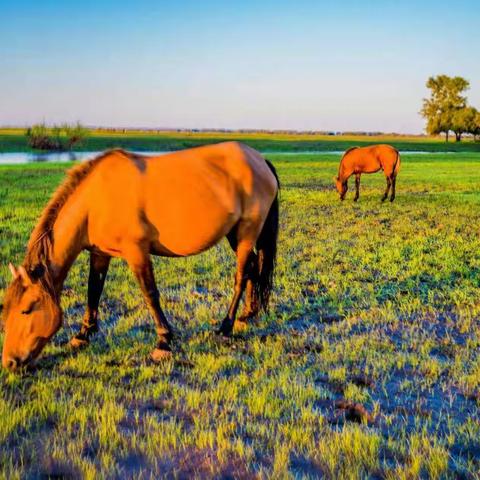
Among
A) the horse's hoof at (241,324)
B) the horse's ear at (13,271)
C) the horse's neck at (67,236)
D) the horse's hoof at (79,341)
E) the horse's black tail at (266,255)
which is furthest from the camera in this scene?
the horse's black tail at (266,255)

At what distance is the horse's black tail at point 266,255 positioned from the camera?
6258mm

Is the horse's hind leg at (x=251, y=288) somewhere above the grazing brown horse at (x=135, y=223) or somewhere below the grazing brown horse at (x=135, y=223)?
below

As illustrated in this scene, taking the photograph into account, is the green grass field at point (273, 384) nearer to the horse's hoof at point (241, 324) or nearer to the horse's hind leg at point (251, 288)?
the horse's hoof at point (241, 324)

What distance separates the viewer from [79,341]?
5.19m

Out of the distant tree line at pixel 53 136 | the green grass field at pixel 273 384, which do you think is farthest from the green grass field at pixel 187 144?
the green grass field at pixel 273 384

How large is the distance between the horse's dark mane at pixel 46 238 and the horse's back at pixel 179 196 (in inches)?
7.5

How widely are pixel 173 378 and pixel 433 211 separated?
43.6 feet

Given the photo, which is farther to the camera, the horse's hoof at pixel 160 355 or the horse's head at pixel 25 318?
the horse's hoof at pixel 160 355

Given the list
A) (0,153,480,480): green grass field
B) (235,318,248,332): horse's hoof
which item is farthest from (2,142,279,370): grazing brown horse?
(0,153,480,480): green grass field

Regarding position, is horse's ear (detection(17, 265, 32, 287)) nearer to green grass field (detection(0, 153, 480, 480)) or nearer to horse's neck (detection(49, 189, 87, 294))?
horse's neck (detection(49, 189, 87, 294))

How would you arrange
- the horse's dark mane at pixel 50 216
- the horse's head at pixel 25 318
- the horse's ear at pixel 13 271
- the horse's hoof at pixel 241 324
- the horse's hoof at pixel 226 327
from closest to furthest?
1. the horse's ear at pixel 13 271
2. the horse's head at pixel 25 318
3. the horse's dark mane at pixel 50 216
4. the horse's hoof at pixel 226 327
5. the horse's hoof at pixel 241 324

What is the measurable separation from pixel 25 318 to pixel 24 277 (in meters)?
0.37

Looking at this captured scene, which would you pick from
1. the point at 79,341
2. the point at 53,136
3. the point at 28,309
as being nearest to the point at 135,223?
the point at 28,309

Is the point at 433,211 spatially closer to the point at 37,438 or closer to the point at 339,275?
the point at 339,275
